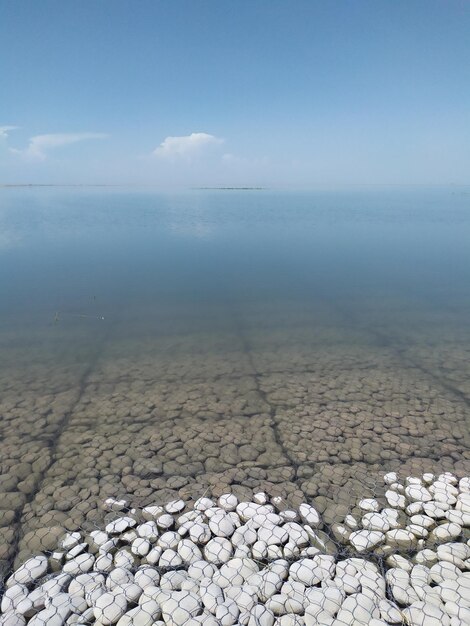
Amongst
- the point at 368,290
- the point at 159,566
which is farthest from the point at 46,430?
the point at 368,290

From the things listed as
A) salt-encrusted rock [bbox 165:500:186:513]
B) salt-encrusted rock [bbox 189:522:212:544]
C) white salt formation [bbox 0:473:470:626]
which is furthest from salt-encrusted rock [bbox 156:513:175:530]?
Result: salt-encrusted rock [bbox 189:522:212:544]

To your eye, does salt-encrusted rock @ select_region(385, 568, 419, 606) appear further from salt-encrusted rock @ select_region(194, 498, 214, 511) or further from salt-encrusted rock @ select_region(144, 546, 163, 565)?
salt-encrusted rock @ select_region(144, 546, 163, 565)

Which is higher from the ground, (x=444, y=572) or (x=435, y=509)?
(x=444, y=572)

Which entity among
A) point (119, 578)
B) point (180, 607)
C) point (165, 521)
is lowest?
point (165, 521)

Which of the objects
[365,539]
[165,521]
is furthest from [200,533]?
[365,539]

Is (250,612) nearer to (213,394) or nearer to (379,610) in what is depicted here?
(379,610)

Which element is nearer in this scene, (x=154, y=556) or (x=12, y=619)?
(x=12, y=619)

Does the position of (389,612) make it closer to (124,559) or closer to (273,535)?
(273,535)
